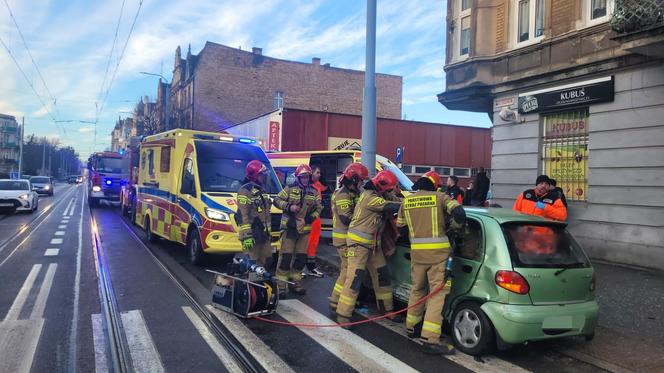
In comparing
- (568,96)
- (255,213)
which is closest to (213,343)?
A: (255,213)

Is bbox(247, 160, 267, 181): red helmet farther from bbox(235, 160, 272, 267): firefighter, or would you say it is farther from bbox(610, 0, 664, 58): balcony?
bbox(610, 0, 664, 58): balcony

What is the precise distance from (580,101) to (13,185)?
20642mm

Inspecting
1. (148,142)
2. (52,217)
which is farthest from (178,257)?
(52,217)

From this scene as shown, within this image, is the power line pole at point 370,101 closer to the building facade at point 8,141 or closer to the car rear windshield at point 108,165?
the car rear windshield at point 108,165

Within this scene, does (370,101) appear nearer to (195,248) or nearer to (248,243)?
(248,243)

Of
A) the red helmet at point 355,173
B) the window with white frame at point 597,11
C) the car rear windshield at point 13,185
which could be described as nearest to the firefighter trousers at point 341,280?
the red helmet at point 355,173

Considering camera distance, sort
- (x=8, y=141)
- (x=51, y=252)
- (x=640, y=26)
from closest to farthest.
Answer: (x=640, y=26)
(x=51, y=252)
(x=8, y=141)

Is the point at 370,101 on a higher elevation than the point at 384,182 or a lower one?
higher

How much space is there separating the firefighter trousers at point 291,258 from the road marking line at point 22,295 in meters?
3.20

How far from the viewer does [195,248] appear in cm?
909

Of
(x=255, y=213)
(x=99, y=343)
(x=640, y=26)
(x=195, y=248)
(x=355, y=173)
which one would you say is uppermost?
(x=640, y=26)

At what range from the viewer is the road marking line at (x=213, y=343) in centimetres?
444

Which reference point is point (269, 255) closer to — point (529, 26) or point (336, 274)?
point (336, 274)

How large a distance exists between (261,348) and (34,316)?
9.38 feet
